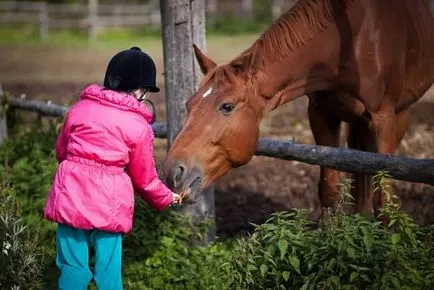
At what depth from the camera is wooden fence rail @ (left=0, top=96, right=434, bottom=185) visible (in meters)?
5.02

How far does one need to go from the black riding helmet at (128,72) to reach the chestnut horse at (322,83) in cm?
59

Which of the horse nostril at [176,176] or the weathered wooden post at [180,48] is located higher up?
the weathered wooden post at [180,48]

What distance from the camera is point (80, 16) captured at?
36969 mm

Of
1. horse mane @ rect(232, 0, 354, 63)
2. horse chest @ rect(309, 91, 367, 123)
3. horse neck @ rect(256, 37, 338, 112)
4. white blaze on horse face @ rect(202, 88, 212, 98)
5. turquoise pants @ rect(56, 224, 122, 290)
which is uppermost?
horse mane @ rect(232, 0, 354, 63)

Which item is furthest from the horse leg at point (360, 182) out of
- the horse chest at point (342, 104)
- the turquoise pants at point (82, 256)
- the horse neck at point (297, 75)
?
the turquoise pants at point (82, 256)

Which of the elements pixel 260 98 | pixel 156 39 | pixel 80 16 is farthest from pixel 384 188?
pixel 80 16

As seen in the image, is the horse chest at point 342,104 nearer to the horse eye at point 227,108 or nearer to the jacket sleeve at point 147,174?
the horse eye at point 227,108

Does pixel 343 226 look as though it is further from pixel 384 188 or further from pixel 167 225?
pixel 167 225

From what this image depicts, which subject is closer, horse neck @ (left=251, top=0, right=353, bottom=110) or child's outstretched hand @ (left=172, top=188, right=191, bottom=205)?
child's outstretched hand @ (left=172, top=188, right=191, bottom=205)

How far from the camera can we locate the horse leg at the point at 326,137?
6.35 m

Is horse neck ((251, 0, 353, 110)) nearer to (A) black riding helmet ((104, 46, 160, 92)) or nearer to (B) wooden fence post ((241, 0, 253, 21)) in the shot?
(A) black riding helmet ((104, 46, 160, 92))

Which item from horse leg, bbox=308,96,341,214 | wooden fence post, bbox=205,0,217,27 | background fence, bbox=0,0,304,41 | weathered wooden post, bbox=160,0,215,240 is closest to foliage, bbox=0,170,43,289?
weathered wooden post, bbox=160,0,215,240

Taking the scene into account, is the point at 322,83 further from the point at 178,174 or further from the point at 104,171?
the point at 104,171

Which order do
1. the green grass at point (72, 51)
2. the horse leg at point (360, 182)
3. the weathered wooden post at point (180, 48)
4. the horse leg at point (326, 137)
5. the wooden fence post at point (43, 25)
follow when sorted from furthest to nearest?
the wooden fence post at point (43, 25), the green grass at point (72, 51), the horse leg at point (360, 182), the horse leg at point (326, 137), the weathered wooden post at point (180, 48)
